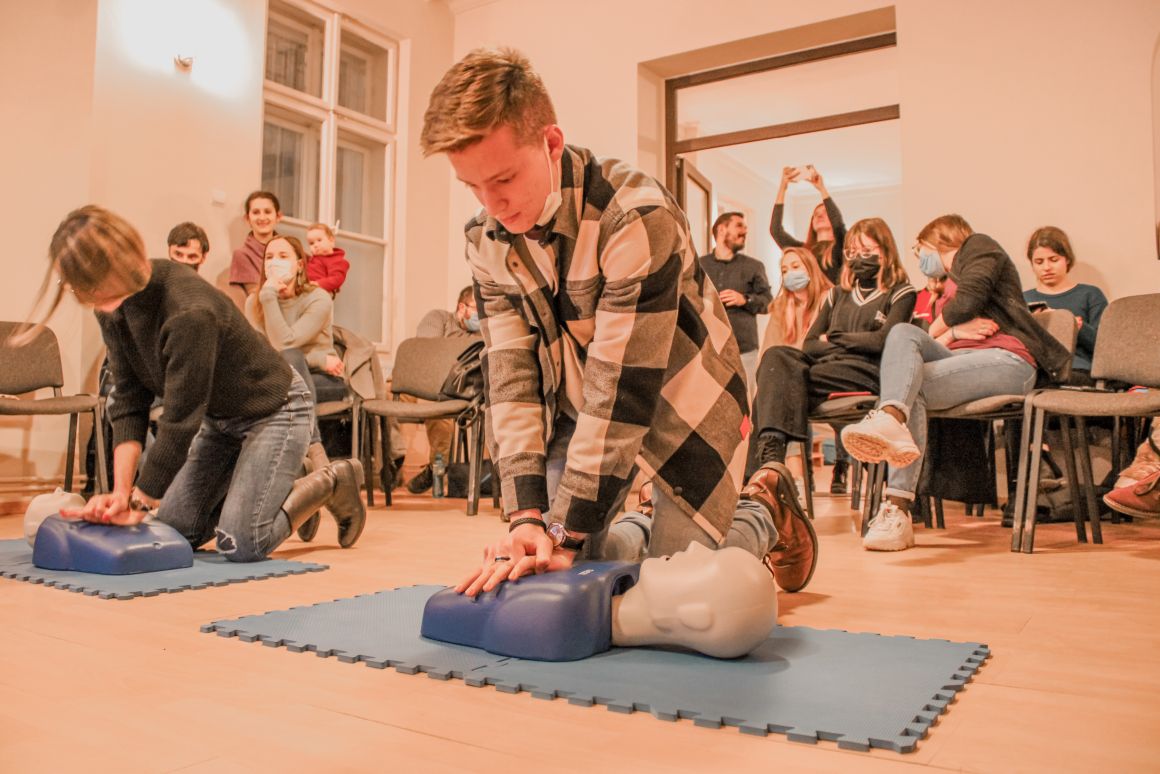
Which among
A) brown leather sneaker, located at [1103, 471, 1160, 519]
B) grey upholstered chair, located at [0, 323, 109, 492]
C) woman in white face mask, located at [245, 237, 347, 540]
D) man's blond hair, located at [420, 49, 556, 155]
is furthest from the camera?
woman in white face mask, located at [245, 237, 347, 540]

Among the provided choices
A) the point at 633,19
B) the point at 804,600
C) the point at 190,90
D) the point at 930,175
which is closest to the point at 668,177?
the point at 633,19

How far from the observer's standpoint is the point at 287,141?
5395 mm

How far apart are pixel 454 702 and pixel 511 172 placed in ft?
2.33

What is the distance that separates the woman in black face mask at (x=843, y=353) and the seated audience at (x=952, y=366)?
0.21 metres

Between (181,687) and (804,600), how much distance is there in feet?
3.88

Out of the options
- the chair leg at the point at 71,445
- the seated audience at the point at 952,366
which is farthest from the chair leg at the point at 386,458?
the seated audience at the point at 952,366

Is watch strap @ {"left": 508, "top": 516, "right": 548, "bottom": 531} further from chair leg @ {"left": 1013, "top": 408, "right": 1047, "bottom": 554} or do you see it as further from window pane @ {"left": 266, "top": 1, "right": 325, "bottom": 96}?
window pane @ {"left": 266, "top": 1, "right": 325, "bottom": 96}

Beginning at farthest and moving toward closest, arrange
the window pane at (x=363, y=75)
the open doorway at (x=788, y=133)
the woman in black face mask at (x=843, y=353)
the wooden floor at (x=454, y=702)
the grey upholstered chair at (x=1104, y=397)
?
the window pane at (x=363, y=75), the open doorway at (x=788, y=133), the woman in black face mask at (x=843, y=353), the grey upholstered chair at (x=1104, y=397), the wooden floor at (x=454, y=702)

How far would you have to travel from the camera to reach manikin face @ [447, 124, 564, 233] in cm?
124

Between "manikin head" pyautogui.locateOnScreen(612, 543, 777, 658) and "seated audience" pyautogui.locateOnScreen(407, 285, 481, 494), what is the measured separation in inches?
139

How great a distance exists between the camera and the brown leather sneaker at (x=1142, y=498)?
2.22 m

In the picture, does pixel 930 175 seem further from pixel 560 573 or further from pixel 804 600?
pixel 560 573

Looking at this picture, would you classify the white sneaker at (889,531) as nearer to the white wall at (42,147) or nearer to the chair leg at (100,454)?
the chair leg at (100,454)

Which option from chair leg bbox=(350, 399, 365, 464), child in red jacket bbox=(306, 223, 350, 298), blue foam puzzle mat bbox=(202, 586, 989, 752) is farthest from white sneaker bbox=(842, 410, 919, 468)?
child in red jacket bbox=(306, 223, 350, 298)
